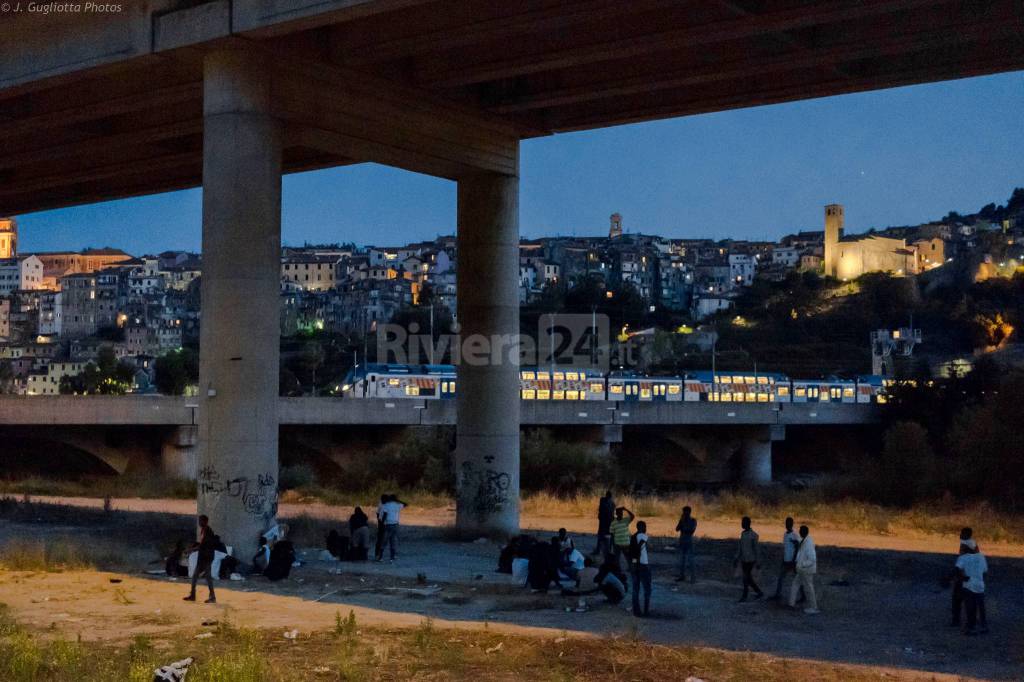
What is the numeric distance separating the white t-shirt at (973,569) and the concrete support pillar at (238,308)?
43.8 ft

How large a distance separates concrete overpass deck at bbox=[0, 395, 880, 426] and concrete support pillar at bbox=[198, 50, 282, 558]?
91.3 ft

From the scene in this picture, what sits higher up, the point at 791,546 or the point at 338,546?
the point at 791,546

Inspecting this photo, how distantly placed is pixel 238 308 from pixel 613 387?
73534 millimetres

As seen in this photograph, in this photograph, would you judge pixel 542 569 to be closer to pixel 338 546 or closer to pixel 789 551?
pixel 789 551

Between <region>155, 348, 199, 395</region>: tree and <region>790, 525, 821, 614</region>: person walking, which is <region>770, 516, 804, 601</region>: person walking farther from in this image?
<region>155, 348, 199, 395</region>: tree

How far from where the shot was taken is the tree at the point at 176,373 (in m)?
117

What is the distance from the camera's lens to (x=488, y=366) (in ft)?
97.1

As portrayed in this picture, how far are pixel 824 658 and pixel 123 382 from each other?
420 feet

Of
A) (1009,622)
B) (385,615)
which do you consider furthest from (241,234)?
(1009,622)

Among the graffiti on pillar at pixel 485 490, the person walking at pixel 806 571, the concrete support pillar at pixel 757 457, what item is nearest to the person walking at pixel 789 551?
the person walking at pixel 806 571

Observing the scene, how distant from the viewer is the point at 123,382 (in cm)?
13212

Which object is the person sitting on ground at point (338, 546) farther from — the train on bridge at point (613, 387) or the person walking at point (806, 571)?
the train on bridge at point (613, 387)

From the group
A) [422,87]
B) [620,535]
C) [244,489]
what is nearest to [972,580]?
[620,535]

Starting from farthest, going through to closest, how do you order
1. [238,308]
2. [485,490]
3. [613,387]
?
[613,387] → [485,490] → [238,308]
